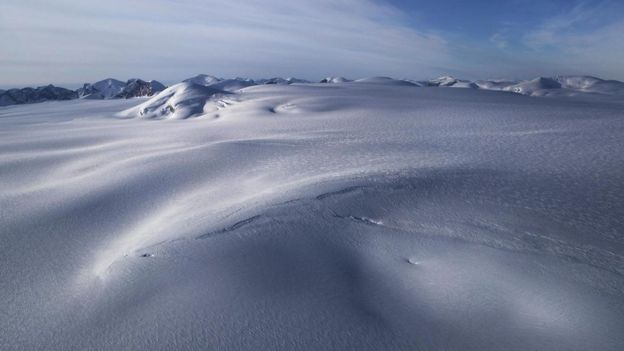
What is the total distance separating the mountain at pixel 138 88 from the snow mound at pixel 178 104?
42.6m

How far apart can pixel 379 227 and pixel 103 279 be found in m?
2.02

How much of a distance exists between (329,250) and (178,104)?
1175 centimetres

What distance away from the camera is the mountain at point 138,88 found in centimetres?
5395

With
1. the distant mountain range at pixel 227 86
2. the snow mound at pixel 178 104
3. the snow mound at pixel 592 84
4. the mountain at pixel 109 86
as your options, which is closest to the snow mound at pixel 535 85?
the distant mountain range at pixel 227 86

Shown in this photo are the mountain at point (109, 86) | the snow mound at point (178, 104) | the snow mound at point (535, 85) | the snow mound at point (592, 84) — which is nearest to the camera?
the snow mound at point (178, 104)

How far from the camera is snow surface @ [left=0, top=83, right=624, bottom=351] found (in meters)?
1.80

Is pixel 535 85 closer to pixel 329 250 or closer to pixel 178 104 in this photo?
pixel 178 104

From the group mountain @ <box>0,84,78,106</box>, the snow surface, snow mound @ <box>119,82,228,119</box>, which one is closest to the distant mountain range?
mountain @ <box>0,84,78,106</box>

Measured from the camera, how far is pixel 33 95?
57.6 metres

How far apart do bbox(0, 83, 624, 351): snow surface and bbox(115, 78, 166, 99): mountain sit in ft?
179

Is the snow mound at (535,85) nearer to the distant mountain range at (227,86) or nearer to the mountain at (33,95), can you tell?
the distant mountain range at (227,86)

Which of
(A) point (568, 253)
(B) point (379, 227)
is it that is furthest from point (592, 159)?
(B) point (379, 227)

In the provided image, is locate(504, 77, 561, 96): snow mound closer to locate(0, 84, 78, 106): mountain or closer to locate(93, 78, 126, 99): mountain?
locate(93, 78, 126, 99): mountain

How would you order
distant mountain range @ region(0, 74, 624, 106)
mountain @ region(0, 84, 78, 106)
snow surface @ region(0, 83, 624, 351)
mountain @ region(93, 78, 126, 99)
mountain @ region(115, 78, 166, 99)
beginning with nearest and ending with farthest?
snow surface @ region(0, 83, 624, 351)
distant mountain range @ region(0, 74, 624, 106)
mountain @ region(0, 84, 78, 106)
mountain @ region(115, 78, 166, 99)
mountain @ region(93, 78, 126, 99)
